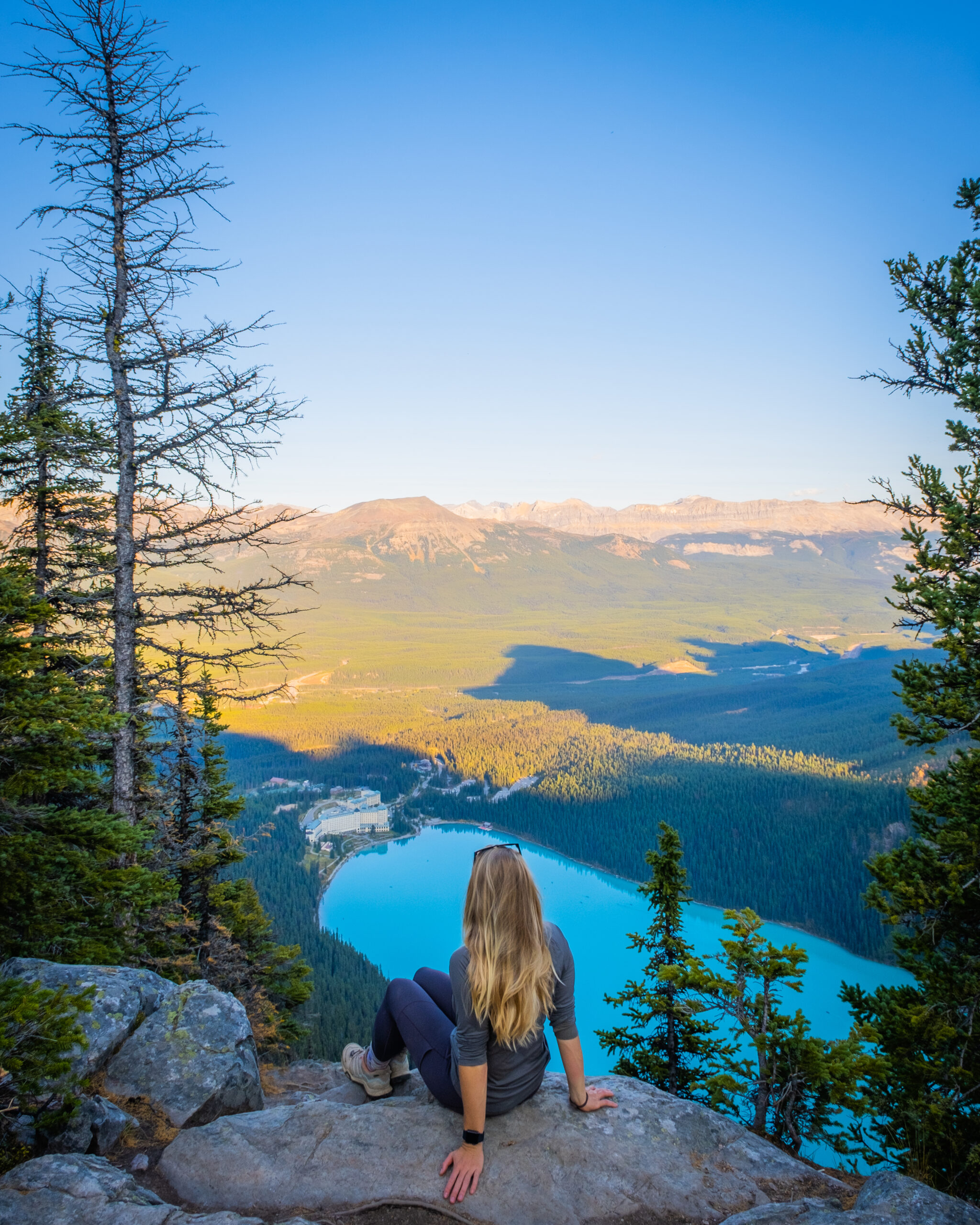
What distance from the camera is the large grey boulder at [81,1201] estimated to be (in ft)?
11.9

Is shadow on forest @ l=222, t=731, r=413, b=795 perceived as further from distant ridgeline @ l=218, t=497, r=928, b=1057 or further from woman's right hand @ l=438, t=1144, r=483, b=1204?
woman's right hand @ l=438, t=1144, r=483, b=1204

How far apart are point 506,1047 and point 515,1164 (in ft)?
2.97

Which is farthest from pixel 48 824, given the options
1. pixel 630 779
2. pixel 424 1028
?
pixel 630 779

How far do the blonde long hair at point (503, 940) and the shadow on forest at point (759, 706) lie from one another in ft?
297

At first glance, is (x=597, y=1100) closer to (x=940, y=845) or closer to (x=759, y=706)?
(x=940, y=845)

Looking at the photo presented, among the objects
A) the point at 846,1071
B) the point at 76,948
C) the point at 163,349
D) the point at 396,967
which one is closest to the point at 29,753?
the point at 76,948

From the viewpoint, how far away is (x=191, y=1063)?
6000mm

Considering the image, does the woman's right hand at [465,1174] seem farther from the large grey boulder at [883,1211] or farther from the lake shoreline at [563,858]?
the lake shoreline at [563,858]

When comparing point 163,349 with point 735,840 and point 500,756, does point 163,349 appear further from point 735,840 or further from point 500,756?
point 500,756

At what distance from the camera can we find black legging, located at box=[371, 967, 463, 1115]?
15.3 feet

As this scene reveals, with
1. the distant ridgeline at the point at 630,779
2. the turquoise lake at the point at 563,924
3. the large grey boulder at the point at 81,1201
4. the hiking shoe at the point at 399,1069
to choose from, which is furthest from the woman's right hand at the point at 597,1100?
the turquoise lake at the point at 563,924

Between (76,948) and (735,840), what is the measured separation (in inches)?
2800

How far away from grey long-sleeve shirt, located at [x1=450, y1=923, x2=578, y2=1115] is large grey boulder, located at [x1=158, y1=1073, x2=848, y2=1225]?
1.06 ft

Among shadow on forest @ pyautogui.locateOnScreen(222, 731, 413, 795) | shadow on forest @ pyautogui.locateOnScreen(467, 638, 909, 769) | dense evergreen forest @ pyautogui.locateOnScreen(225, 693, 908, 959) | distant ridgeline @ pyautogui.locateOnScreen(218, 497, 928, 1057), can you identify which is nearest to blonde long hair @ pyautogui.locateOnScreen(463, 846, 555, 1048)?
distant ridgeline @ pyautogui.locateOnScreen(218, 497, 928, 1057)
